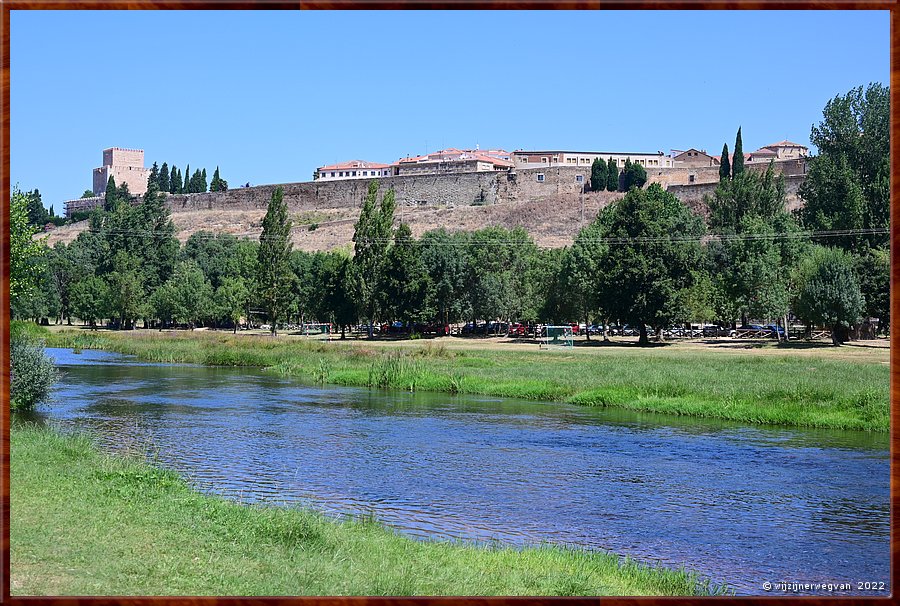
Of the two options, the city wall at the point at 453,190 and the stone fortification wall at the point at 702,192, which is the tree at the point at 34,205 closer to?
the city wall at the point at 453,190

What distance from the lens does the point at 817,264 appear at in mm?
42438

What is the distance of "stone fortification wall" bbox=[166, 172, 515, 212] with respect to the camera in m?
103

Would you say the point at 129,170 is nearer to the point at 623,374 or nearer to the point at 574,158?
the point at 574,158

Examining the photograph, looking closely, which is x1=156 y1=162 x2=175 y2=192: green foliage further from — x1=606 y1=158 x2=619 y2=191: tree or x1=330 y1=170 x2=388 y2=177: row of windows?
x1=606 y1=158 x2=619 y2=191: tree

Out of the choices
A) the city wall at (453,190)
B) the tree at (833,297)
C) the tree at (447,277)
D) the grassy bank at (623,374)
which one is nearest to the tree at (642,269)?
the grassy bank at (623,374)

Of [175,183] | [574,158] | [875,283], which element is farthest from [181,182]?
[875,283]

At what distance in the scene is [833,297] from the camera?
130 feet

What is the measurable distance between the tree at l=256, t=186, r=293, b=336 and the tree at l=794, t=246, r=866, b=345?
26125mm

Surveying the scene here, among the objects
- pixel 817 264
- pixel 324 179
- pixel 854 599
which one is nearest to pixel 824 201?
pixel 817 264

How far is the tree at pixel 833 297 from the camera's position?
129 ft

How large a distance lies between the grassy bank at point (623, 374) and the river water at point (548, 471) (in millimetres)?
1141

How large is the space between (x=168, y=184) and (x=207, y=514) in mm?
118436

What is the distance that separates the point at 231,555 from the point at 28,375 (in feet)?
43.1

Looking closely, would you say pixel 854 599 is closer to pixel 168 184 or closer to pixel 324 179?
pixel 324 179
